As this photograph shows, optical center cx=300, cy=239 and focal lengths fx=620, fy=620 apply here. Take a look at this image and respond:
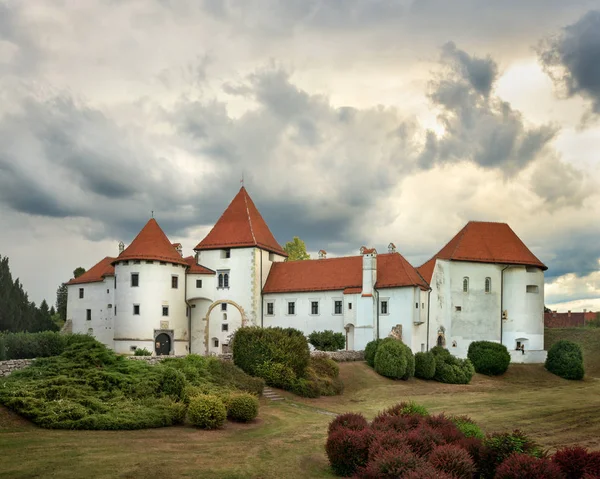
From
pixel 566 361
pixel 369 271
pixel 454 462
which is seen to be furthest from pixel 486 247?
pixel 454 462

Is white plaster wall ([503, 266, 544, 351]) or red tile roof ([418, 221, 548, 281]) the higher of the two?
red tile roof ([418, 221, 548, 281])

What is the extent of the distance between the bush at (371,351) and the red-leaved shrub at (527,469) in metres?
30.0

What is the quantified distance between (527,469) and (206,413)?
12.4 metres

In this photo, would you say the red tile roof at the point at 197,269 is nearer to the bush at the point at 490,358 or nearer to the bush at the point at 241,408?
the bush at the point at 490,358

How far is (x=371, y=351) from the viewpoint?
42938 mm

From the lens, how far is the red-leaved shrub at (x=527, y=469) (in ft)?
39.1

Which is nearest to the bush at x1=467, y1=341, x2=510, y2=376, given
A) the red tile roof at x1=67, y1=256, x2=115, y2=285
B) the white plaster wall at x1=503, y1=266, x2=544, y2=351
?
the white plaster wall at x1=503, y1=266, x2=544, y2=351

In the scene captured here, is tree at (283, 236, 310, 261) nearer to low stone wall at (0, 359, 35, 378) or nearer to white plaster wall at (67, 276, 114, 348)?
white plaster wall at (67, 276, 114, 348)

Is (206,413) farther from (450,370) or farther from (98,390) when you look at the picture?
(450,370)

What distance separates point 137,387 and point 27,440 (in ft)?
18.7

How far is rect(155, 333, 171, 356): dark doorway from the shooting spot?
1935 inches

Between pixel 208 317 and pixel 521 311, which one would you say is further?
pixel 521 311

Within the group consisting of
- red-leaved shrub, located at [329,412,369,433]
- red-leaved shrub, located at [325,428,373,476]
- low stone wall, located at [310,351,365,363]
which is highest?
red-leaved shrub, located at [329,412,369,433]

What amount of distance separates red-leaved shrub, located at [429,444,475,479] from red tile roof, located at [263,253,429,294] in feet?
112
